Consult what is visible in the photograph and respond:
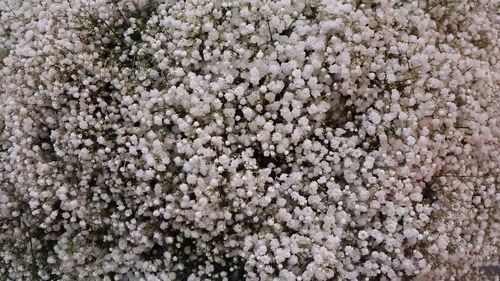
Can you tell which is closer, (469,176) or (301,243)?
(301,243)

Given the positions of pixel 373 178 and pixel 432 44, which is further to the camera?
pixel 432 44

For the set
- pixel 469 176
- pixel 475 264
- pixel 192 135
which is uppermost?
pixel 192 135

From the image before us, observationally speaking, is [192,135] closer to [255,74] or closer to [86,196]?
[255,74]

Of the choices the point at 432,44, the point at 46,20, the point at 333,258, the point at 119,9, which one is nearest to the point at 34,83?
the point at 46,20

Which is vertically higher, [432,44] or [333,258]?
→ [432,44]

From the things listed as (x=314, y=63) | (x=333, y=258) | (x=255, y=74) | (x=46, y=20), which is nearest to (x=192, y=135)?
(x=255, y=74)

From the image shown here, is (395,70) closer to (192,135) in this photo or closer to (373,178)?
(373,178)
